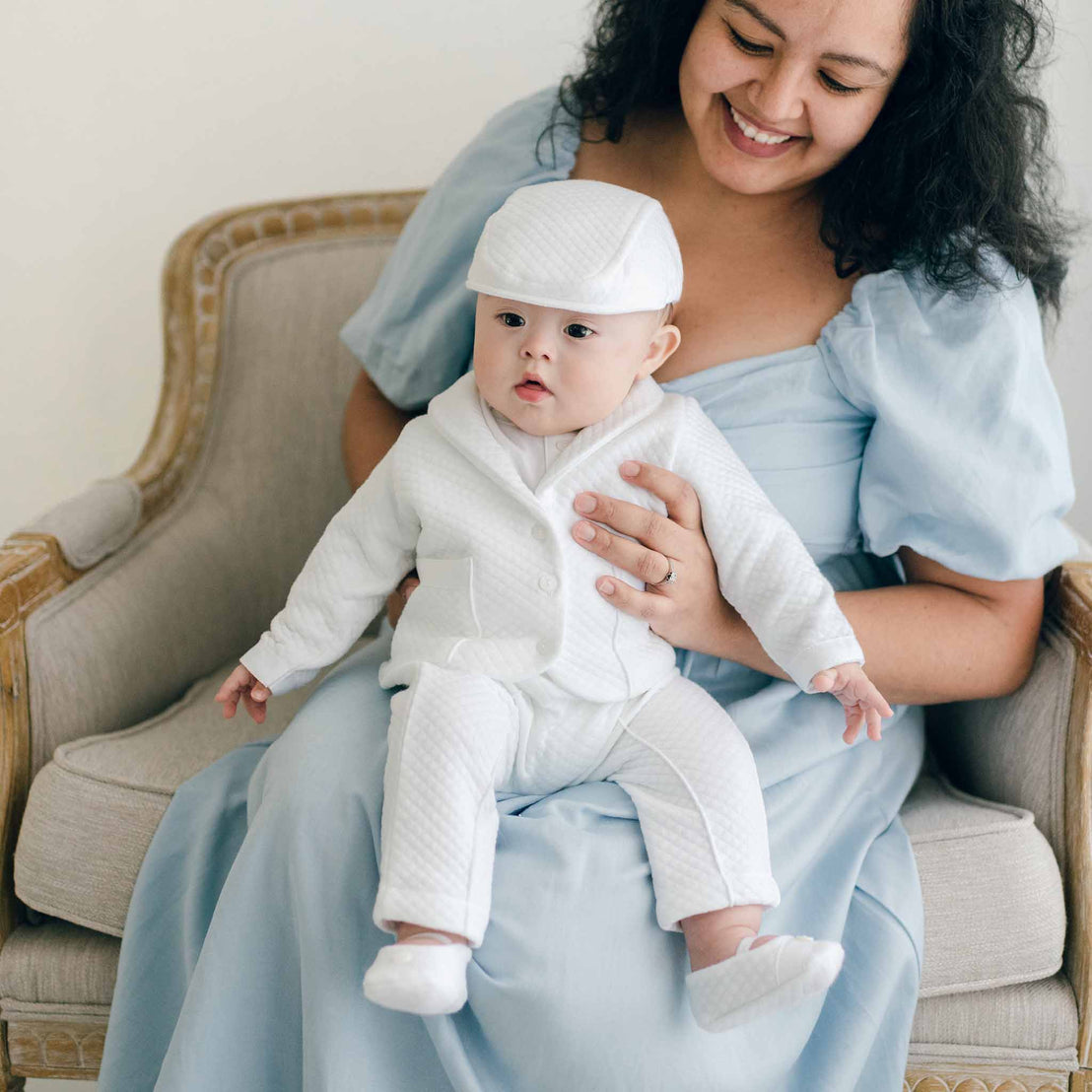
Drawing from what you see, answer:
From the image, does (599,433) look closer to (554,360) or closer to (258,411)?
(554,360)

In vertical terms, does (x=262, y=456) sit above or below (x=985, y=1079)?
above

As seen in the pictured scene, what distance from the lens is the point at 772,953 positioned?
0.94m

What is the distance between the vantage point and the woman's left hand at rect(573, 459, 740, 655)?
3.79 feet

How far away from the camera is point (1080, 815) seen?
125 cm

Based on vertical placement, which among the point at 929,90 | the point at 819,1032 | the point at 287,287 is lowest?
the point at 819,1032

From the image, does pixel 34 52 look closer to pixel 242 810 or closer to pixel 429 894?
pixel 242 810

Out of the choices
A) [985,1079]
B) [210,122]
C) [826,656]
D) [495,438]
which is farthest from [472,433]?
[210,122]

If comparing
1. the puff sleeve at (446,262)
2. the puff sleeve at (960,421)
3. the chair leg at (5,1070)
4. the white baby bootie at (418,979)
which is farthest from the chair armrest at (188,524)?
the puff sleeve at (960,421)

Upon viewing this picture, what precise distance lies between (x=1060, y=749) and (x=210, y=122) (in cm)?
169

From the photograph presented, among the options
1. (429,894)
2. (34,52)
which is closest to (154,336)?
(34,52)

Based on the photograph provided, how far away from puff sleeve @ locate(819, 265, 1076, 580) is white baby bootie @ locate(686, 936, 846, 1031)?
1.68 ft

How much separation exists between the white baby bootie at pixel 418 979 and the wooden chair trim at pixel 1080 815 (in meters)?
0.66

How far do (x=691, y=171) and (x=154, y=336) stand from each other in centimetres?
122

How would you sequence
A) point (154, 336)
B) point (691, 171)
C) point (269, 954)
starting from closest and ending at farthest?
point (269, 954) < point (691, 171) < point (154, 336)
